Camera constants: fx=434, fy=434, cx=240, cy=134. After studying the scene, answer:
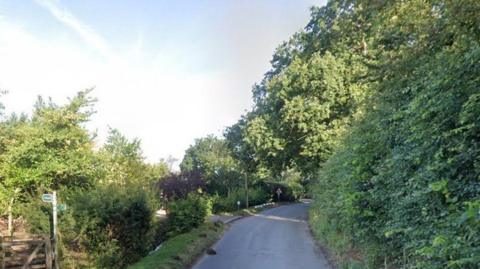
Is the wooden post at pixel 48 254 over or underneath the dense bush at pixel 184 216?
underneath

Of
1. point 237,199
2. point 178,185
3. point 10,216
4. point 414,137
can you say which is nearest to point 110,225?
point 10,216

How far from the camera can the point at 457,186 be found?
14.1 ft

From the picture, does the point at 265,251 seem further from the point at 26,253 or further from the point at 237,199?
the point at 237,199

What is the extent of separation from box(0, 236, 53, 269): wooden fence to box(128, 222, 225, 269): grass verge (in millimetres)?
2270

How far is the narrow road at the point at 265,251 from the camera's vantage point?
13.1 metres

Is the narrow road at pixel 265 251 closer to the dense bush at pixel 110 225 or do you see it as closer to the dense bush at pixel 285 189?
the dense bush at pixel 110 225

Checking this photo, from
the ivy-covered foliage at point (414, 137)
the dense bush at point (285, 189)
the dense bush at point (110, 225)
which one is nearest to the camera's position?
the ivy-covered foliage at point (414, 137)

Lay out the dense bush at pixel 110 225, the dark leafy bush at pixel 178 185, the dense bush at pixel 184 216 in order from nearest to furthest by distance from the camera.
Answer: the dense bush at pixel 110 225
the dense bush at pixel 184 216
the dark leafy bush at pixel 178 185

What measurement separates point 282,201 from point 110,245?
46.0 meters

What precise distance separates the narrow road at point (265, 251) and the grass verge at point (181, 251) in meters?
0.39

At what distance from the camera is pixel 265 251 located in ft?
51.9

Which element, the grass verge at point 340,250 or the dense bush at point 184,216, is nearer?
the grass verge at point 340,250

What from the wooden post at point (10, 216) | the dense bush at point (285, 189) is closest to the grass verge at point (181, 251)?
the wooden post at point (10, 216)

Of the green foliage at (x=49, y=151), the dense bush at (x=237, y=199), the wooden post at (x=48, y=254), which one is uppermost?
the green foliage at (x=49, y=151)
